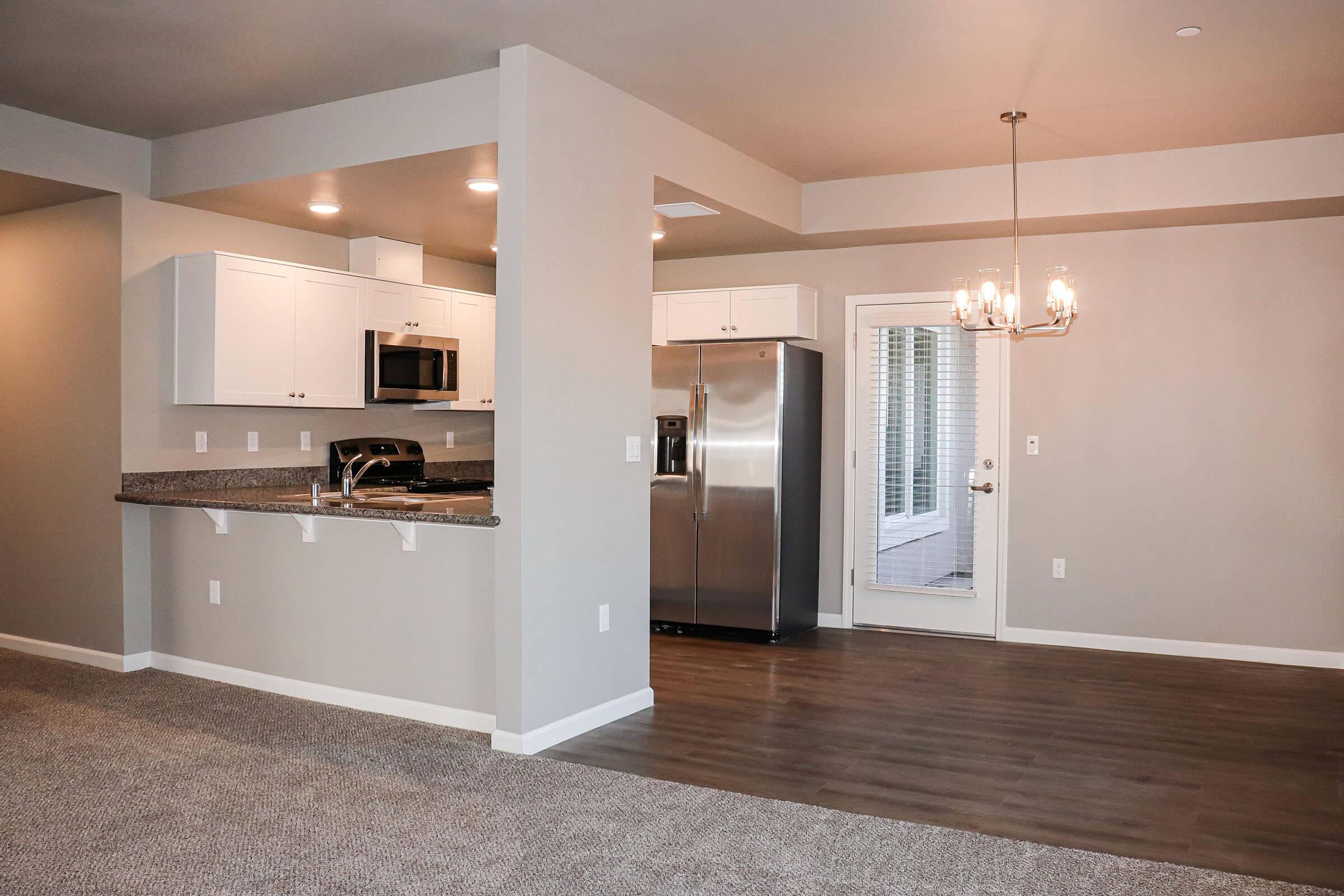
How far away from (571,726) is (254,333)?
2.48 metres

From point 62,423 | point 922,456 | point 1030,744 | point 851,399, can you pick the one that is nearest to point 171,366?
point 62,423

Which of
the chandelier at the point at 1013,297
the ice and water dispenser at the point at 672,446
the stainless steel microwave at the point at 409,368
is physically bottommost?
the ice and water dispenser at the point at 672,446

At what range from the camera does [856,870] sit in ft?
9.13

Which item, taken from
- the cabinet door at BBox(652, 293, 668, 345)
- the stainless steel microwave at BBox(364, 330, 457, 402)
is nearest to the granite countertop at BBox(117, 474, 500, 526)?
the stainless steel microwave at BBox(364, 330, 457, 402)

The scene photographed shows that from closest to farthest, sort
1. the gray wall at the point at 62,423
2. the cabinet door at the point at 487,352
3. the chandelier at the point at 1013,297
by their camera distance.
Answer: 1. the chandelier at the point at 1013,297
2. the gray wall at the point at 62,423
3. the cabinet door at the point at 487,352

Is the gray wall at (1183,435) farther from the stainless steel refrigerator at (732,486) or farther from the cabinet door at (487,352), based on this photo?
the cabinet door at (487,352)

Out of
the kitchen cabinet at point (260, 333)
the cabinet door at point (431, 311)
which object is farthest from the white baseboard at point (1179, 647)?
the kitchen cabinet at point (260, 333)

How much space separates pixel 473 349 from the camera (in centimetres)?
641

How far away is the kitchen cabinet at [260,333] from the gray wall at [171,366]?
0.37ft

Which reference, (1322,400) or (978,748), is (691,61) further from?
(1322,400)

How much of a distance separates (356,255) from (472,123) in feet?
7.13

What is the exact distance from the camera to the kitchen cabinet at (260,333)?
4.91m

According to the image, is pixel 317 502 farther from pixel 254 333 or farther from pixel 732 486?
pixel 732 486

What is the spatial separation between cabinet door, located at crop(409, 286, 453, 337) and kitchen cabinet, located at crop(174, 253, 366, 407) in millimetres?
479
